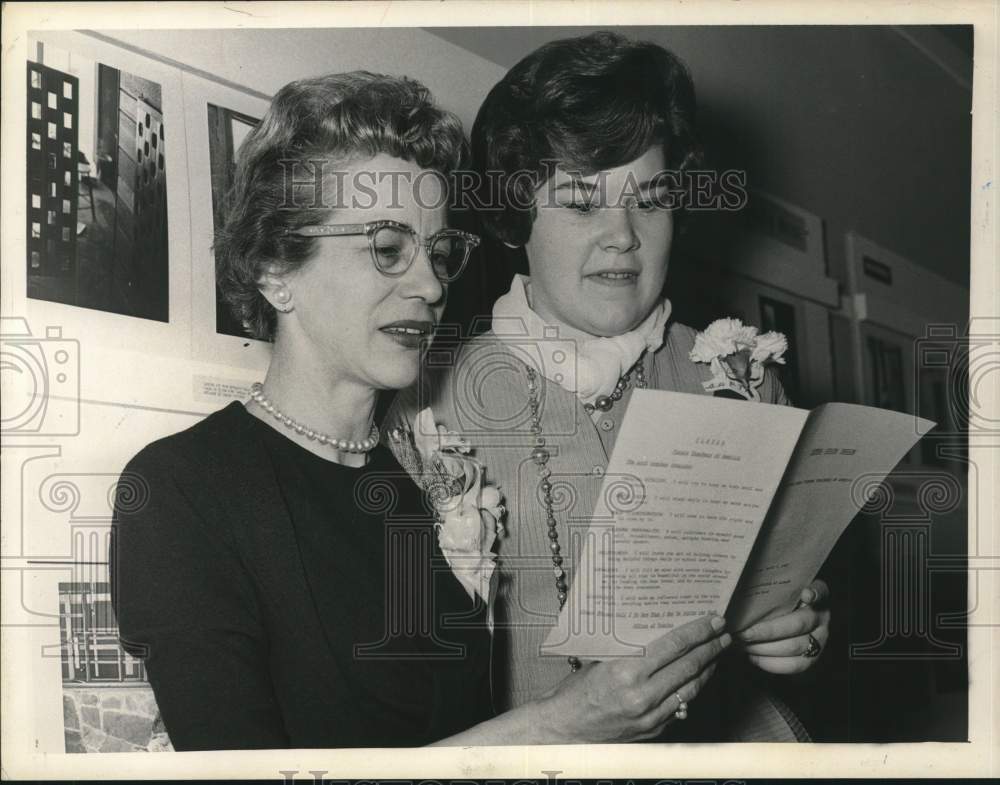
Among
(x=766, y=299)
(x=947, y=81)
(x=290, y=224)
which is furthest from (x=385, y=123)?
(x=947, y=81)

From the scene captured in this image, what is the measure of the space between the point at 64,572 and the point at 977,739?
130cm

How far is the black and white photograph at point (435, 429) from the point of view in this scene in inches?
48.8

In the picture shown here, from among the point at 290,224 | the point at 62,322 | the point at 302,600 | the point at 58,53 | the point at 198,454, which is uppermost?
the point at 58,53

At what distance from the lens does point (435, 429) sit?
1.31 metres

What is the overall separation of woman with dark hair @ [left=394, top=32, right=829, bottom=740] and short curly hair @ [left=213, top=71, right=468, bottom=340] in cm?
9

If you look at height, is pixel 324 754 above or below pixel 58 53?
below

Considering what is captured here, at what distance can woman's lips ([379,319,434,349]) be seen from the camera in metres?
1.27

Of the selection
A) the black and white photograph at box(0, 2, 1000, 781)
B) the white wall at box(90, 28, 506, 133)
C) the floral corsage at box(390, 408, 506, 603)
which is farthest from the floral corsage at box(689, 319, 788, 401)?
the white wall at box(90, 28, 506, 133)

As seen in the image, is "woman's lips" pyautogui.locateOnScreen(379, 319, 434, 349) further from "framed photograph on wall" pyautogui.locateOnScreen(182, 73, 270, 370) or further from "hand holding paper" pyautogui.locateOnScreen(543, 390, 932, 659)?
A: "hand holding paper" pyautogui.locateOnScreen(543, 390, 932, 659)

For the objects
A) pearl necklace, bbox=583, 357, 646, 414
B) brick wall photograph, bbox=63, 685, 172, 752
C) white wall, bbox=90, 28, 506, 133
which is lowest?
brick wall photograph, bbox=63, 685, 172, 752

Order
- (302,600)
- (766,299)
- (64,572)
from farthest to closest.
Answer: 1. (766,299)
2. (64,572)
3. (302,600)

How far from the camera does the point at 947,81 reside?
4.83 ft

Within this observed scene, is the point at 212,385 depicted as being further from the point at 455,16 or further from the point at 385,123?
the point at 455,16

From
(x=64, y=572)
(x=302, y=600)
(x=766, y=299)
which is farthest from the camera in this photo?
(x=766, y=299)
